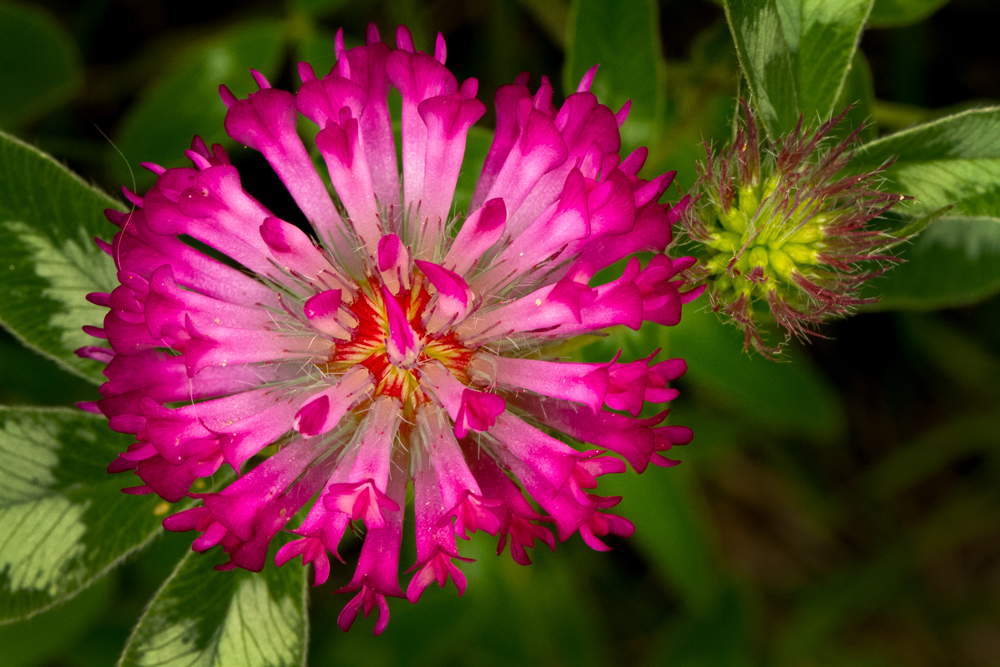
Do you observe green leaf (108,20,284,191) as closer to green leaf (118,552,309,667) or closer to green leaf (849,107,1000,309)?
green leaf (118,552,309,667)

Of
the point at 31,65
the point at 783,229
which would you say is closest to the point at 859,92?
the point at 783,229

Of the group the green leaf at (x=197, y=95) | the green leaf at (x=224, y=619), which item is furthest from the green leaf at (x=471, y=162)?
the green leaf at (x=197, y=95)

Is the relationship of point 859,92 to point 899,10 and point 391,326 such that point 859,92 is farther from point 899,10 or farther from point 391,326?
point 391,326

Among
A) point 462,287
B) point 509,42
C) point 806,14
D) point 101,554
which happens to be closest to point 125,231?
point 462,287

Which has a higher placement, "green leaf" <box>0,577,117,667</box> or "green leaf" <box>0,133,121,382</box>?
"green leaf" <box>0,133,121,382</box>

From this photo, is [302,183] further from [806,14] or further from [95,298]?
[806,14]

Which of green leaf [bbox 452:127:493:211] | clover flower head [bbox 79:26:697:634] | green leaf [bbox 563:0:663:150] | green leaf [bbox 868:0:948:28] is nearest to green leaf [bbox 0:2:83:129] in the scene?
green leaf [bbox 452:127:493:211]
